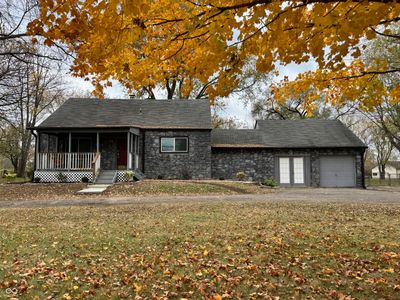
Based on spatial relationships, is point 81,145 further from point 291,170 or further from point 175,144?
point 291,170

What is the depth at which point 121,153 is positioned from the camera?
21.7 meters

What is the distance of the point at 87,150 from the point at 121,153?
2.22 metres

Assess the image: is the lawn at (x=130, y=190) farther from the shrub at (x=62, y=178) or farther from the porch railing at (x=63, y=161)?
the porch railing at (x=63, y=161)

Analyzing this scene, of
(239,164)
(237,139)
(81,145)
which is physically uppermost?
(237,139)

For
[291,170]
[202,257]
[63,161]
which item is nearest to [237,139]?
[291,170]

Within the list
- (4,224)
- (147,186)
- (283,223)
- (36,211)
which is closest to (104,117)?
(147,186)

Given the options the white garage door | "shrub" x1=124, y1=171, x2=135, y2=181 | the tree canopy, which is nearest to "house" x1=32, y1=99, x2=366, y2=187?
the white garage door

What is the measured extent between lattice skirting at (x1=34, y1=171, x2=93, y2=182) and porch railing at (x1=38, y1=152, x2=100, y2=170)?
0.30 metres

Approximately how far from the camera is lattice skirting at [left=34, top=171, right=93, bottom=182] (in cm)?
1955

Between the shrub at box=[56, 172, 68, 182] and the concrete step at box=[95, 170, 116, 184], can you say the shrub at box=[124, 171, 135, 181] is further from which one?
the shrub at box=[56, 172, 68, 182]

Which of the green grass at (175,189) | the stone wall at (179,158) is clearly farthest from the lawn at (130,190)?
the stone wall at (179,158)

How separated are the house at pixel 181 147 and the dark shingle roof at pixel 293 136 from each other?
7cm

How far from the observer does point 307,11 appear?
14.9ft

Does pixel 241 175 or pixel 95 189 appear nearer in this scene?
pixel 95 189
